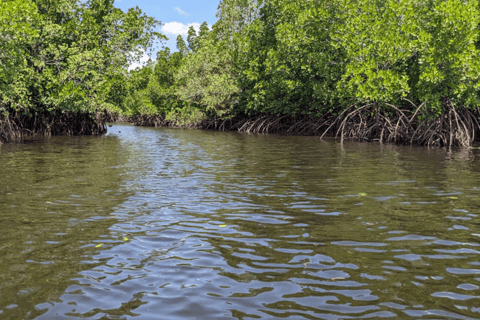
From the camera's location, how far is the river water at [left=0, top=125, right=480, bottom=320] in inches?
160

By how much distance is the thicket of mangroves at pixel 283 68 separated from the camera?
22.0 metres

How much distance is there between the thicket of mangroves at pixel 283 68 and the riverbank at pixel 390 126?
93mm

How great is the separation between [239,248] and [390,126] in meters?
22.2

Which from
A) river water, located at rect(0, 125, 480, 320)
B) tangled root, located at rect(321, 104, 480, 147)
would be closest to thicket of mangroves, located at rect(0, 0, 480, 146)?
tangled root, located at rect(321, 104, 480, 147)

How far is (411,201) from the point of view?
8.66 m

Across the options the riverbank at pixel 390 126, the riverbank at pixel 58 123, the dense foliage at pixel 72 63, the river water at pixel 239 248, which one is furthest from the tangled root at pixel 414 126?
the riverbank at pixel 58 123

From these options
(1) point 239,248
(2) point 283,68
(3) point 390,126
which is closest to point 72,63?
(2) point 283,68

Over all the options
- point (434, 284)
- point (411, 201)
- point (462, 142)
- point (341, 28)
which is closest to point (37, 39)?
point (341, 28)

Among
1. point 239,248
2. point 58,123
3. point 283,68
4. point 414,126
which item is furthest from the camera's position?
point 283,68

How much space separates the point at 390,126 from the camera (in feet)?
85.8

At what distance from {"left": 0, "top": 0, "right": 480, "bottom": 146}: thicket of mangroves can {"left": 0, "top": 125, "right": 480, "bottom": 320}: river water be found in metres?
12.6

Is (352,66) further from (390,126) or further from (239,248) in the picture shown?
(239,248)

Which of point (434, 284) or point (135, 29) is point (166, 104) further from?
point (434, 284)

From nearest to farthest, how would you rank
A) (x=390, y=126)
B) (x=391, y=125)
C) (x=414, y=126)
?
(x=391, y=125)
(x=390, y=126)
(x=414, y=126)
